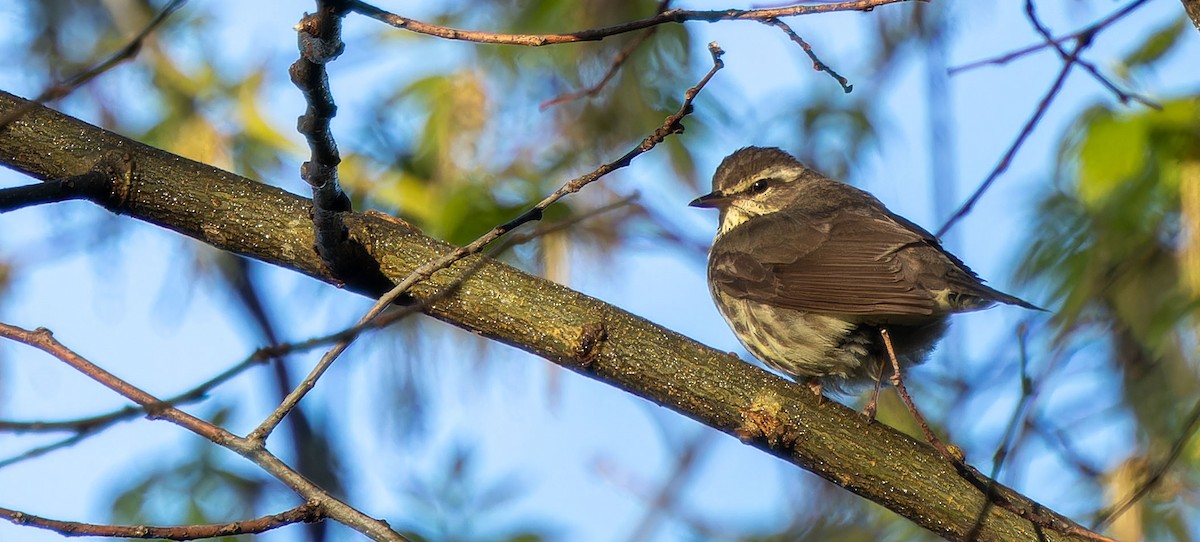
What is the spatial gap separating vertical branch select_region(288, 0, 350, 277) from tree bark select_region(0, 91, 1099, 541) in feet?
0.51

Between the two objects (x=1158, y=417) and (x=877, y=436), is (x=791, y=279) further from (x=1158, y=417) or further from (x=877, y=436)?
(x=1158, y=417)

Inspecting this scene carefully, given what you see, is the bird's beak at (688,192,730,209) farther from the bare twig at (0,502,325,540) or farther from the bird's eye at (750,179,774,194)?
the bare twig at (0,502,325,540)

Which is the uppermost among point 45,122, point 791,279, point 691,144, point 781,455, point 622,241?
point 691,144

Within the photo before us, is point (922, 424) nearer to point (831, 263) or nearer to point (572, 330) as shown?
point (572, 330)

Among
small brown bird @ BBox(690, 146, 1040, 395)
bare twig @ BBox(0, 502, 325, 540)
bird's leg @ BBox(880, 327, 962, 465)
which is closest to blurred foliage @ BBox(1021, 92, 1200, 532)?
small brown bird @ BBox(690, 146, 1040, 395)

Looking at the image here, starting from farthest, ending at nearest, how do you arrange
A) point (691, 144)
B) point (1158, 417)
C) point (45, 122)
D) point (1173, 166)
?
point (691, 144)
point (1158, 417)
point (1173, 166)
point (45, 122)

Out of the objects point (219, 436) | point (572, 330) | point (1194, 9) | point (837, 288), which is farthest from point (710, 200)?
point (219, 436)

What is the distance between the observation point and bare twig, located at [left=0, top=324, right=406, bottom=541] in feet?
8.25

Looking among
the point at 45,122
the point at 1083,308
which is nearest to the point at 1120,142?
the point at 1083,308

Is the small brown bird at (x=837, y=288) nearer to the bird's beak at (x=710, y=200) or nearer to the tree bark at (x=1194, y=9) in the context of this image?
the bird's beak at (x=710, y=200)

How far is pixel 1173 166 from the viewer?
16.1 ft

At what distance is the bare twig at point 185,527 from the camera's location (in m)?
2.51

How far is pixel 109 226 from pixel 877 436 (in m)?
4.56

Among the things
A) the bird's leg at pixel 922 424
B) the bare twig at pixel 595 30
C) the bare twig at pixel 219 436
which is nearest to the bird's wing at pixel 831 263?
the bird's leg at pixel 922 424
